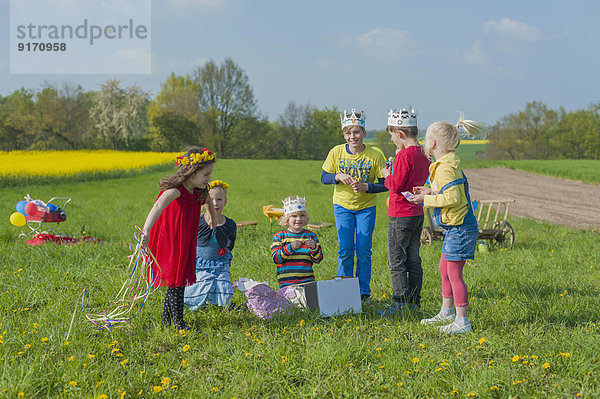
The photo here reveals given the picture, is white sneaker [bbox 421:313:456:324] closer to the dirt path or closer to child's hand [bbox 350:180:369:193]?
child's hand [bbox 350:180:369:193]

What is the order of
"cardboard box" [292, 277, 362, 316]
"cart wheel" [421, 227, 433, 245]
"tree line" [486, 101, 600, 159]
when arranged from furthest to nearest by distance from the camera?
"tree line" [486, 101, 600, 159] < "cart wheel" [421, 227, 433, 245] < "cardboard box" [292, 277, 362, 316]

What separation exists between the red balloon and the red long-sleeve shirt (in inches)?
255

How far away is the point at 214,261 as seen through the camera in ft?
17.0

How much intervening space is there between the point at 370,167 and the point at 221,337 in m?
2.52

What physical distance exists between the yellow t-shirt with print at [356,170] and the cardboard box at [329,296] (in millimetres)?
978

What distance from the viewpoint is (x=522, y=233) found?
10.2 m

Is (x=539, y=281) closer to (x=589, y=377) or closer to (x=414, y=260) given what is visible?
(x=414, y=260)

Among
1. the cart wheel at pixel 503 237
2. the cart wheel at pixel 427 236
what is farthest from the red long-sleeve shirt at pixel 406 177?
the cart wheel at pixel 503 237

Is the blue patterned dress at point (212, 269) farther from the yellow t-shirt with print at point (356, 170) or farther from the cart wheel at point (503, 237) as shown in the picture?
the cart wheel at point (503, 237)

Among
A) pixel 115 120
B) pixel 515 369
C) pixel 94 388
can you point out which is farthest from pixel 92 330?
pixel 115 120

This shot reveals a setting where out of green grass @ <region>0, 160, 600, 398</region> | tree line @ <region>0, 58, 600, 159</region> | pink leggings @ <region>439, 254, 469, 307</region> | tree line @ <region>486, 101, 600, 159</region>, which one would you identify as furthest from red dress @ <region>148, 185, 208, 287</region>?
tree line @ <region>486, 101, 600, 159</region>

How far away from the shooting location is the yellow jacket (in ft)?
13.5

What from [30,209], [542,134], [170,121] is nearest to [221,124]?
Answer: [170,121]

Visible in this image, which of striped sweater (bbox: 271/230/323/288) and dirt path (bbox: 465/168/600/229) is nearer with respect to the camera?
striped sweater (bbox: 271/230/323/288)
